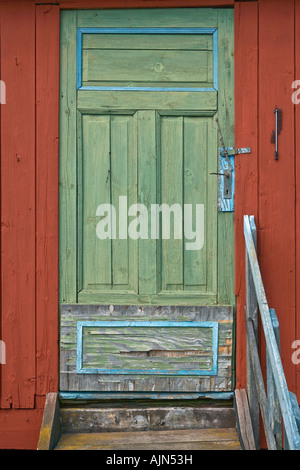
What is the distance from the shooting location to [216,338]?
3.35 m

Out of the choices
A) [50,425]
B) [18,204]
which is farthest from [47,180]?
[50,425]

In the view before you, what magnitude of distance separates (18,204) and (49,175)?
28 centimetres

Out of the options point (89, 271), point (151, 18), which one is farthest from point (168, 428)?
point (151, 18)

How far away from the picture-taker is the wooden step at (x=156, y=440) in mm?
3076

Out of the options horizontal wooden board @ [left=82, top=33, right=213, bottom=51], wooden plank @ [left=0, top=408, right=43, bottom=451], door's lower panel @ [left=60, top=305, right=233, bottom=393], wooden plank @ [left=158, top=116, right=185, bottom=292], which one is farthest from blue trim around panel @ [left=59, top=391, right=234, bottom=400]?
horizontal wooden board @ [left=82, top=33, right=213, bottom=51]

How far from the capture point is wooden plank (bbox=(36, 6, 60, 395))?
3.39 meters

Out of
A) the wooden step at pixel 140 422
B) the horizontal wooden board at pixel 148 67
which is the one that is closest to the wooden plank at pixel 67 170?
the horizontal wooden board at pixel 148 67

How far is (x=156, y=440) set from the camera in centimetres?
315

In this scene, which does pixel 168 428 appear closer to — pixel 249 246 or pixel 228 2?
pixel 249 246

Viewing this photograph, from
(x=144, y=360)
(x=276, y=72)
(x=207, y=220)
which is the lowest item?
(x=144, y=360)

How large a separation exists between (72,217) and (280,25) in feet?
5.99

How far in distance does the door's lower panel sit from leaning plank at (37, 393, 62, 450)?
11 centimetres

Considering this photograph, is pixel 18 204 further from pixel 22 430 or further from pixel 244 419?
pixel 244 419

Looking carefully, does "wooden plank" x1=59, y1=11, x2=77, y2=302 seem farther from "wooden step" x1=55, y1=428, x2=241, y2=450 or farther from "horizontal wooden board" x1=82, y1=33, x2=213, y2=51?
"wooden step" x1=55, y1=428, x2=241, y2=450
